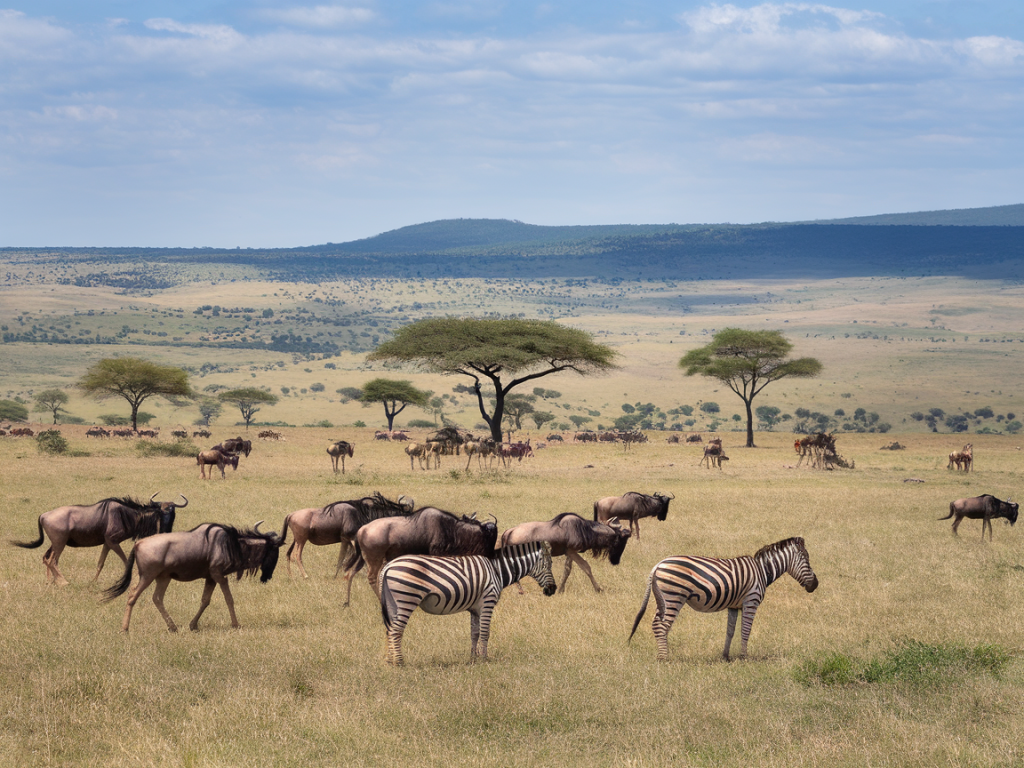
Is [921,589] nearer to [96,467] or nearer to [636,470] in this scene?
[636,470]

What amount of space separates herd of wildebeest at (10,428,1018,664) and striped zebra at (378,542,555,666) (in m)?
0.01

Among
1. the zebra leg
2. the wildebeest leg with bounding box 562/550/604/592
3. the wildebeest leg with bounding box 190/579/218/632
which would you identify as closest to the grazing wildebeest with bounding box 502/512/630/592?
the wildebeest leg with bounding box 562/550/604/592

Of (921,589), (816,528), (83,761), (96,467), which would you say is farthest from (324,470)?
(83,761)

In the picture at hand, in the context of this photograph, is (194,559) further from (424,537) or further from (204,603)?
(424,537)

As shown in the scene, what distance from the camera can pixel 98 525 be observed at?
Answer: 46.2 ft

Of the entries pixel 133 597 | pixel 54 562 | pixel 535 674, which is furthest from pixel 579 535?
pixel 54 562

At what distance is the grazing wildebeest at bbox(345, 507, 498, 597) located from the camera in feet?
40.6

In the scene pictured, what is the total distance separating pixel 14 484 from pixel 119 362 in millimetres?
31285

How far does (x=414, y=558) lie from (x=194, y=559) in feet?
10.7

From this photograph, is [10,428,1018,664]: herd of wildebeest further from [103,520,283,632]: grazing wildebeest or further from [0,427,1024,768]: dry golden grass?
[0,427,1024,768]: dry golden grass

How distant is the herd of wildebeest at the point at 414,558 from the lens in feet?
33.2

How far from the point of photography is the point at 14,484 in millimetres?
26891

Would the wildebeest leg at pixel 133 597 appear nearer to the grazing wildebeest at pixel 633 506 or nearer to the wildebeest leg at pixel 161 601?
the wildebeest leg at pixel 161 601

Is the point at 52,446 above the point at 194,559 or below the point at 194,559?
below
